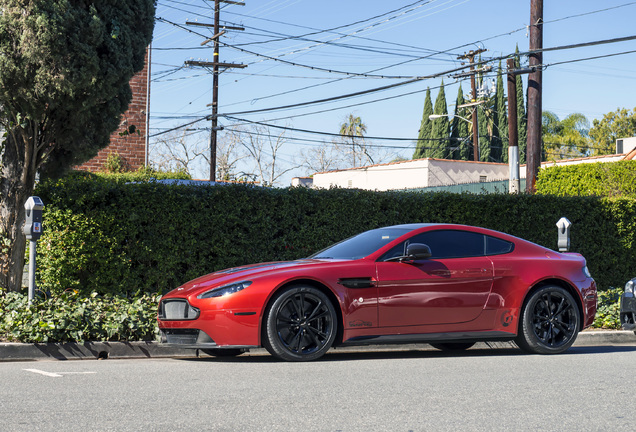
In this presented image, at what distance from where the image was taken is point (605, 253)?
614 inches

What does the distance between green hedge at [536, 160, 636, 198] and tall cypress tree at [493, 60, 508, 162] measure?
45889 millimetres

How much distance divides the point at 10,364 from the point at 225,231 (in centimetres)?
470

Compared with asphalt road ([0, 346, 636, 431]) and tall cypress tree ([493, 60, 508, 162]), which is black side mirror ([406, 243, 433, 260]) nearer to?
asphalt road ([0, 346, 636, 431])

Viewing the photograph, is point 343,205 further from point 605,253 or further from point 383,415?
point 383,415

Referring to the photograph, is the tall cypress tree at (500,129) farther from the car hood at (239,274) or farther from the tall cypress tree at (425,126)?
the car hood at (239,274)

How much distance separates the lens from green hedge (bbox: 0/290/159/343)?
27.6 ft

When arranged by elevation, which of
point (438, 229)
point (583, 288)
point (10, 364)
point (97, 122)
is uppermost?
point (97, 122)

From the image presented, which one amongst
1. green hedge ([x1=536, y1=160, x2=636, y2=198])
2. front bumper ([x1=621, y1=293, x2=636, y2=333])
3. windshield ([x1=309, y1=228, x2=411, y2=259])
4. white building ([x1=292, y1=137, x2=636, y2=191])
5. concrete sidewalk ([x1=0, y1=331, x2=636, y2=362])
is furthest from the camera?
white building ([x1=292, y1=137, x2=636, y2=191])

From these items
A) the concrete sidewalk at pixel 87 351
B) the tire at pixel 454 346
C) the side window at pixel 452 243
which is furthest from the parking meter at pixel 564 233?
the concrete sidewalk at pixel 87 351

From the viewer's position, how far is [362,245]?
8.48 metres

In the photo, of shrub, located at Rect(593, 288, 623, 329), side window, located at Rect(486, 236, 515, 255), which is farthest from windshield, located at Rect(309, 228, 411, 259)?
shrub, located at Rect(593, 288, 623, 329)

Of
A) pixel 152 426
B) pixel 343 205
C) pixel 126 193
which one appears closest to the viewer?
→ pixel 152 426

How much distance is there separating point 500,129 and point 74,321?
2578 inches

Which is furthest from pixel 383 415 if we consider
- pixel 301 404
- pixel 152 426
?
pixel 152 426
